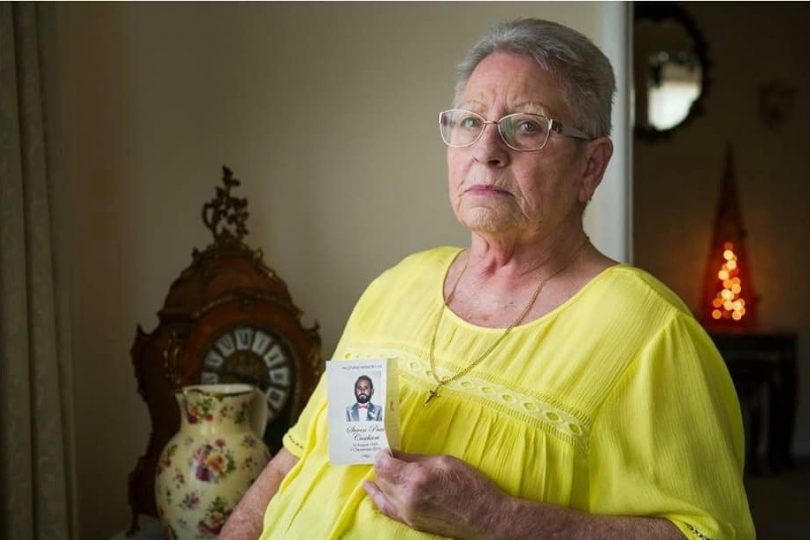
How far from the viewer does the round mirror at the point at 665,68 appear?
17.9 ft

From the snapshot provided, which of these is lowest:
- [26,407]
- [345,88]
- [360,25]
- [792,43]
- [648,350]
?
[26,407]

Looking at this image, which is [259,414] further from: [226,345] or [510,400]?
[510,400]

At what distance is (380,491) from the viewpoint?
4.29 feet

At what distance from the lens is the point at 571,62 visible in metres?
1.39

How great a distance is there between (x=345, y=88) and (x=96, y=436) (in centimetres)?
109

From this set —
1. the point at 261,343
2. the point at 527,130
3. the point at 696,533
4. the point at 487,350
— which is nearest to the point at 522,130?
the point at 527,130

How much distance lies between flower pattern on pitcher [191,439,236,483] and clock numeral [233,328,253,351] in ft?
1.17

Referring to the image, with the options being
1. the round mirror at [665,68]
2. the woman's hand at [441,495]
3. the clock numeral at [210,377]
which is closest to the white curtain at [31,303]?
the clock numeral at [210,377]

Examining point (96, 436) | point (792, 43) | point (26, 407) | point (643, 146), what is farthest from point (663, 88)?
point (26, 407)

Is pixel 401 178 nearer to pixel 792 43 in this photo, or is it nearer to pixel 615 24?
pixel 615 24

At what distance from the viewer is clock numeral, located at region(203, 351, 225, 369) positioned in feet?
7.52

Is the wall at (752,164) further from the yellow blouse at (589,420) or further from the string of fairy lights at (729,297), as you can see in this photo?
the yellow blouse at (589,420)

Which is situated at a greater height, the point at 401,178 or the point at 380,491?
the point at 401,178

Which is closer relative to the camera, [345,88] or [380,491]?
[380,491]
